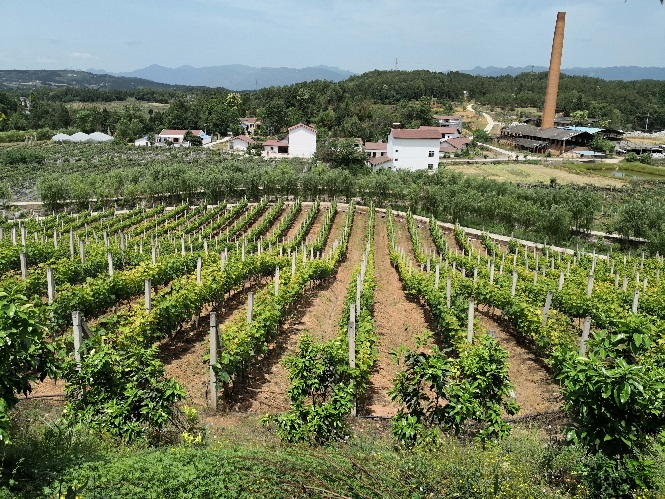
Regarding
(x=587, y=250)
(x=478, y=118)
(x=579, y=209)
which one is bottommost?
(x=587, y=250)

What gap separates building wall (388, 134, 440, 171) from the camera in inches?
2350

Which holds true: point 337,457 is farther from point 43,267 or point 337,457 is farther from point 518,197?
point 518,197

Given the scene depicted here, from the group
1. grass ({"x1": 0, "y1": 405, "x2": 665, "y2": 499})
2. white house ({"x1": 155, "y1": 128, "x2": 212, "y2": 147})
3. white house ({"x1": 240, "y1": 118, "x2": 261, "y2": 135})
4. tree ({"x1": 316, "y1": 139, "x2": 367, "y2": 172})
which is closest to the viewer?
grass ({"x1": 0, "y1": 405, "x2": 665, "y2": 499})

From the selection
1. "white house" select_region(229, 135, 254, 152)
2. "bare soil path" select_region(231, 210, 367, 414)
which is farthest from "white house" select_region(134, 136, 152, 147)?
"bare soil path" select_region(231, 210, 367, 414)

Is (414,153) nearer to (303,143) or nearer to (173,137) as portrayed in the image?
(303,143)

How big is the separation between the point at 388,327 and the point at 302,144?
6184 cm

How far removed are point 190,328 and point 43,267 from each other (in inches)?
204

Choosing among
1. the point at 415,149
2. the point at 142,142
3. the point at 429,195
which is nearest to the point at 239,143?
the point at 142,142

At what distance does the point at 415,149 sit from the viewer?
59.9 meters

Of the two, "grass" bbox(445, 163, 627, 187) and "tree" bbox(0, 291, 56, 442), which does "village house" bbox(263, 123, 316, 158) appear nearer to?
"grass" bbox(445, 163, 627, 187)

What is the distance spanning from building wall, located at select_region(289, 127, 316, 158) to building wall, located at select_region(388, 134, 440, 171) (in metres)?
17.3

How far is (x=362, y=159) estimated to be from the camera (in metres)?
62.0

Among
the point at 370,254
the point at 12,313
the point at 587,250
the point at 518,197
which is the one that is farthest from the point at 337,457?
the point at 518,197

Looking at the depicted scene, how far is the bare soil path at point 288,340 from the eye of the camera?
10266 millimetres
